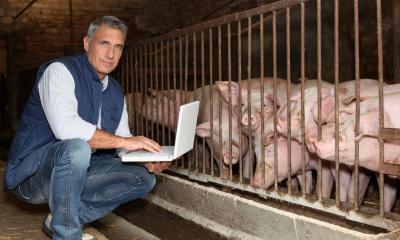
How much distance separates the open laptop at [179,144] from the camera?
3062 mm

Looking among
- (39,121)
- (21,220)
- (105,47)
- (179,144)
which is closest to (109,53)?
(105,47)

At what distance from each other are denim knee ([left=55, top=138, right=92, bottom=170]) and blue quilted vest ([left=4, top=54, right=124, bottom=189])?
0.76 feet

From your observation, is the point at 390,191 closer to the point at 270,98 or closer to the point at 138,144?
the point at 270,98

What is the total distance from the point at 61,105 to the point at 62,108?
0.8 inches

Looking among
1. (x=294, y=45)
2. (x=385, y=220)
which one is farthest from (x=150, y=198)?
(x=294, y=45)

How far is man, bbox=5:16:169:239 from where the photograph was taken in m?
3.24

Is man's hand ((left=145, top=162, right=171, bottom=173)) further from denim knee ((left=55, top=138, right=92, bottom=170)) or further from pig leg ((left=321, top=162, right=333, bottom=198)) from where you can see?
pig leg ((left=321, top=162, right=333, bottom=198))

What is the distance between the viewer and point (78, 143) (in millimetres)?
3225

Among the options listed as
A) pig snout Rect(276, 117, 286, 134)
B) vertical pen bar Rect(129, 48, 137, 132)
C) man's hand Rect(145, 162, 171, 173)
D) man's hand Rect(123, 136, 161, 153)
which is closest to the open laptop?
man's hand Rect(123, 136, 161, 153)

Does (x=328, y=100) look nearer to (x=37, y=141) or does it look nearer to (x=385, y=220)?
(x=385, y=220)

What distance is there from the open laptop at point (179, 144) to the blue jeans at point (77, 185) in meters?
0.30

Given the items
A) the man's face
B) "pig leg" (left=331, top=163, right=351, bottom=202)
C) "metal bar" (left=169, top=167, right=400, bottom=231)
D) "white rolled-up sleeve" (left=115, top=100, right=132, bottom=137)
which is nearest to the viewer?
"metal bar" (left=169, top=167, right=400, bottom=231)

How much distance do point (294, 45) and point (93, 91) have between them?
13.2ft

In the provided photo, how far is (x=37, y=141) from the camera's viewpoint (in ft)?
11.5
